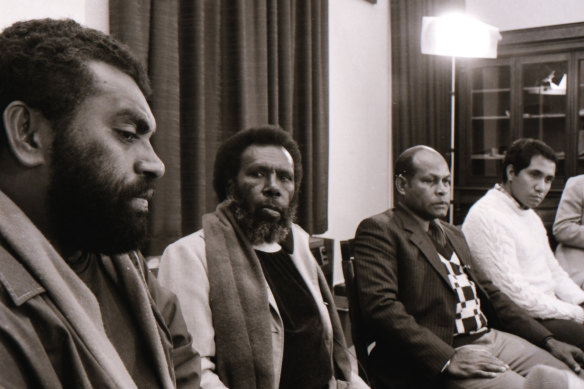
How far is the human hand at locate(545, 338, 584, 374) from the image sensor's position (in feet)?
7.00

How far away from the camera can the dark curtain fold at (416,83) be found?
4.64 metres

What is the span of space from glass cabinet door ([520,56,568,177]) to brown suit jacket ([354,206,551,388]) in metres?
3.03

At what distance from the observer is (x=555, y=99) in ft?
14.9

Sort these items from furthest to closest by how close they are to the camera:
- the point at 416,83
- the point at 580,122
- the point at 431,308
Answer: the point at 416,83 < the point at 580,122 < the point at 431,308

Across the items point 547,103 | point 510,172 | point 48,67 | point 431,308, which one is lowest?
point 431,308

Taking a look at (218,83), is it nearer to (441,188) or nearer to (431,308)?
(441,188)

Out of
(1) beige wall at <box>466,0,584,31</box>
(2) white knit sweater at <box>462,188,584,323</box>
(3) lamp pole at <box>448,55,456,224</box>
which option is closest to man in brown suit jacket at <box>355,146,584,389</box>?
(2) white knit sweater at <box>462,188,584,323</box>

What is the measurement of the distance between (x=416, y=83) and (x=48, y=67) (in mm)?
4232

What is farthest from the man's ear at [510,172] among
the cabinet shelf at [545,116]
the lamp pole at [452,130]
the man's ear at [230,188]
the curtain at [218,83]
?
the cabinet shelf at [545,116]

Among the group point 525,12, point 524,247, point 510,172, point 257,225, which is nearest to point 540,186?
point 510,172

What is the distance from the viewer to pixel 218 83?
2.40 meters

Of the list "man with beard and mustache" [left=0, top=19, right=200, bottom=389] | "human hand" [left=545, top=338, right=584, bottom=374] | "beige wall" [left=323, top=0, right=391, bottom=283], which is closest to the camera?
"man with beard and mustache" [left=0, top=19, right=200, bottom=389]

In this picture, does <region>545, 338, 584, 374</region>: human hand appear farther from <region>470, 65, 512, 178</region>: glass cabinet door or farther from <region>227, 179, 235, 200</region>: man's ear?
<region>470, 65, 512, 178</region>: glass cabinet door

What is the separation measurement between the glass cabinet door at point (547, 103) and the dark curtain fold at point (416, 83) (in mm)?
695
